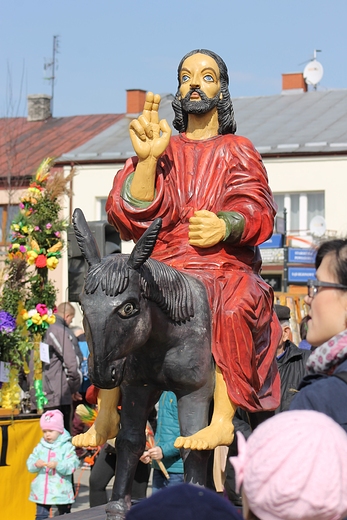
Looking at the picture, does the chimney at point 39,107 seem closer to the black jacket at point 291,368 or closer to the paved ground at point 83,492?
the paved ground at point 83,492

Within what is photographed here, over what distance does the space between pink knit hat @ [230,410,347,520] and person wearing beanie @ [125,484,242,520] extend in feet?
0.74

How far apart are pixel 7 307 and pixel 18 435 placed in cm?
150

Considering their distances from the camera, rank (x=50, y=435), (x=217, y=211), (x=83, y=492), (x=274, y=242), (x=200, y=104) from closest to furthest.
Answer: (x=217, y=211) → (x=200, y=104) → (x=50, y=435) → (x=83, y=492) → (x=274, y=242)

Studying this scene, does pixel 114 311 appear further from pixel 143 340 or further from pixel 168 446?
pixel 168 446

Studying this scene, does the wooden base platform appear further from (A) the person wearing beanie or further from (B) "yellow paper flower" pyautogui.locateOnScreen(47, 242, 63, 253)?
(B) "yellow paper flower" pyautogui.locateOnScreen(47, 242, 63, 253)

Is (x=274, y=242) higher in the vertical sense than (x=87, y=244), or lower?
higher

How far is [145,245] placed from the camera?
4414mm

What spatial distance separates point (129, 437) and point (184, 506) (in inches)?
114

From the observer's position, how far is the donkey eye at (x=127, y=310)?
4.36m

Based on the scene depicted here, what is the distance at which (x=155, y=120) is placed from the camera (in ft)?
16.9

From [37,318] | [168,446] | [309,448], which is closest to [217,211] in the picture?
[168,446]

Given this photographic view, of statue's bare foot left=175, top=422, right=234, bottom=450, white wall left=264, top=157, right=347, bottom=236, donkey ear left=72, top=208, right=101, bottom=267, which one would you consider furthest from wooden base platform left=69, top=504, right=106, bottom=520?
white wall left=264, top=157, right=347, bottom=236

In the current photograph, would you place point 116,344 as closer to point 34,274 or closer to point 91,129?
point 34,274

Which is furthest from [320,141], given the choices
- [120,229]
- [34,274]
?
[120,229]
